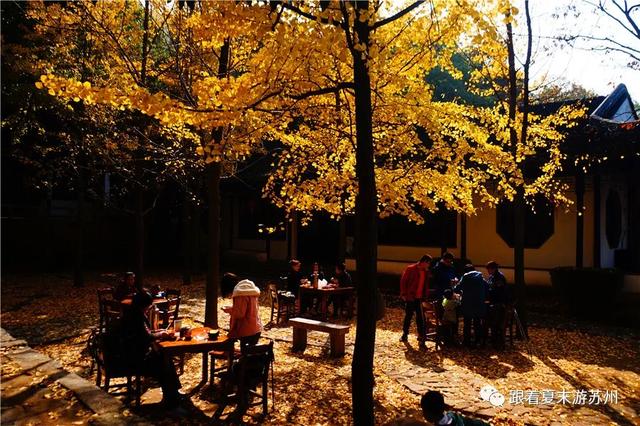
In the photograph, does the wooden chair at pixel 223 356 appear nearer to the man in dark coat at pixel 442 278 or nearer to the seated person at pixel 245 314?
the seated person at pixel 245 314

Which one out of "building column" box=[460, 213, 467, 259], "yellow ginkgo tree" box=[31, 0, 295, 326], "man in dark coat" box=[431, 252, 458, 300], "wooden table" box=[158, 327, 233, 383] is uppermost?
"yellow ginkgo tree" box=[31, 0, 295, 326]

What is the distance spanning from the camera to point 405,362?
29.3 ft

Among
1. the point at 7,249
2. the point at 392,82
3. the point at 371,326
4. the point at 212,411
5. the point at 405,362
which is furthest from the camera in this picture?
the point at 7,249

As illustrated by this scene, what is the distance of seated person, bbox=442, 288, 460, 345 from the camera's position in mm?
10039

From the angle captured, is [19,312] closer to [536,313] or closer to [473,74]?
[473,74]

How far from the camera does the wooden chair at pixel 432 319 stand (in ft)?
32.7

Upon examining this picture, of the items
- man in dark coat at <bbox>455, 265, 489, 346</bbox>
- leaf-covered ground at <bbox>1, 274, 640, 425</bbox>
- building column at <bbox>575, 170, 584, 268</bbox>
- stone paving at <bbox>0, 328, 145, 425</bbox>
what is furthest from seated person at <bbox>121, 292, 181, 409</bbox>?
building column at <bbox>575, 170, 584, 268</bbox>

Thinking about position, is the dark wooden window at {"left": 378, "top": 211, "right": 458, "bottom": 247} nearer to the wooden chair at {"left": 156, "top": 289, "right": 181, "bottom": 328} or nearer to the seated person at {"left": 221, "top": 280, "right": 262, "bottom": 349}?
the wooden chair at {"left": 156, "top": 289, "right": 181, "bottom": 328}

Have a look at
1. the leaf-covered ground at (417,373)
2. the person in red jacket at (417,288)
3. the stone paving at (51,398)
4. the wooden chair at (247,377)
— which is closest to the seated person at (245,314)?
the wooden chair at (247,377)

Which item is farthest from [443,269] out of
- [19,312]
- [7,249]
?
[7,249]

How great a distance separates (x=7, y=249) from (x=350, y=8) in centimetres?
2261

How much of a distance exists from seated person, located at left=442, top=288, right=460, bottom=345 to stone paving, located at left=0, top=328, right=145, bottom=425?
632 cm

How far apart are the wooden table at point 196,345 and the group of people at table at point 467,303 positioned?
472 centimetres

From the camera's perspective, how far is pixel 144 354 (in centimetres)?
643
